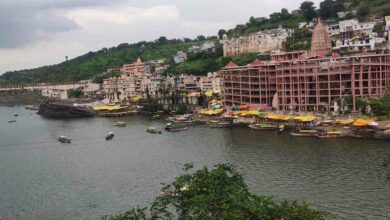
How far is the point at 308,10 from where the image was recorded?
97.5m

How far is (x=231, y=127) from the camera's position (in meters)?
58.5

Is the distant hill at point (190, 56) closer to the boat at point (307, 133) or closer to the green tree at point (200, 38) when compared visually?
the green tree at point (200, 38)

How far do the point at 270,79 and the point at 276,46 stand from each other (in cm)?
2920

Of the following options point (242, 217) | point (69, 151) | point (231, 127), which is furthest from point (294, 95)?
point (242, 217)

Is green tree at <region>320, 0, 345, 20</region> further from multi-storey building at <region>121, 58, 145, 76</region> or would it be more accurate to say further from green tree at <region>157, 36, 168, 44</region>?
green tree at <region>157, 36, 168, 44</region>

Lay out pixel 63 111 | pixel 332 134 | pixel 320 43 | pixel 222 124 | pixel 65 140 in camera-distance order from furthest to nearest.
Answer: pixel 63 111
pixel 320 43
pixel 222 124
pixel 65 140
pixel 332 134

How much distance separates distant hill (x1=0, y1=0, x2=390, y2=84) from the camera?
8706 cm

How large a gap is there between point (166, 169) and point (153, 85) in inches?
2387

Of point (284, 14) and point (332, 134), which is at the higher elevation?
point (284, 14)

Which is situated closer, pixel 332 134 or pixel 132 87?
pixel 332 134

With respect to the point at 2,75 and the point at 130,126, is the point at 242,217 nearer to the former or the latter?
the point at 130,126

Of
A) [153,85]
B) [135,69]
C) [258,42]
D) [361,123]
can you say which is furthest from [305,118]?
[135,69]

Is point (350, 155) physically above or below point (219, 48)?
below

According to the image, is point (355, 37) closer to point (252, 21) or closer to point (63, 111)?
point (252, 21)
